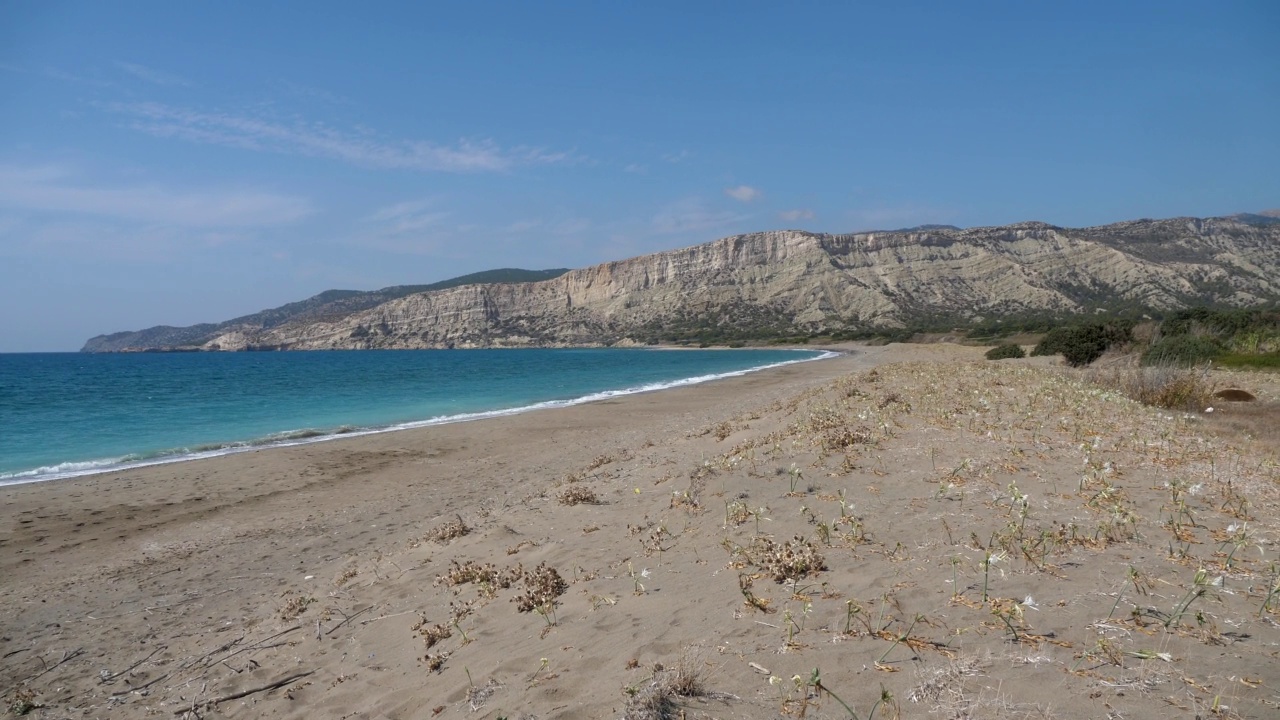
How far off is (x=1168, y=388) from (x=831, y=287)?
107 m

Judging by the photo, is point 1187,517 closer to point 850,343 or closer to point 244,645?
point 244,645

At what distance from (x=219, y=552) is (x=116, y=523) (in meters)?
3.30

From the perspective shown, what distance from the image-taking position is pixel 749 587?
4406 millimetres

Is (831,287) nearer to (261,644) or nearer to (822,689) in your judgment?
(261,644)

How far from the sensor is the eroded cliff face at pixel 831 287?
308 ft

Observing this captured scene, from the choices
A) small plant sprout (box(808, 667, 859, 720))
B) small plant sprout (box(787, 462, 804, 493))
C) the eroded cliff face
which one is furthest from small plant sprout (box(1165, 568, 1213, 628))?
the eroded cliff face

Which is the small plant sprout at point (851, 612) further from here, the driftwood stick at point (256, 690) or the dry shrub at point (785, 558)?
the driftwood stick at point (256, 690)

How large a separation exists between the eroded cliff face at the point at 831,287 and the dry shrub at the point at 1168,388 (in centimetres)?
8542

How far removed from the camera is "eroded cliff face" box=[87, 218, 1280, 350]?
94.0 m

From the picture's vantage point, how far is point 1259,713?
260 cm

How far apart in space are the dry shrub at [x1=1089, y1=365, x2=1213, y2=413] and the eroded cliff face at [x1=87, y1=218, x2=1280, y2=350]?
85.4 m

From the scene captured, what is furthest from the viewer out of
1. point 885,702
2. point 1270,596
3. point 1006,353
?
point 1006,353

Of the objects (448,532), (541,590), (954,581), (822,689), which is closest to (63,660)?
(448,532)

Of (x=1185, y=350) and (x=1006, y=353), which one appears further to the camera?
(x=1006, y=353)
